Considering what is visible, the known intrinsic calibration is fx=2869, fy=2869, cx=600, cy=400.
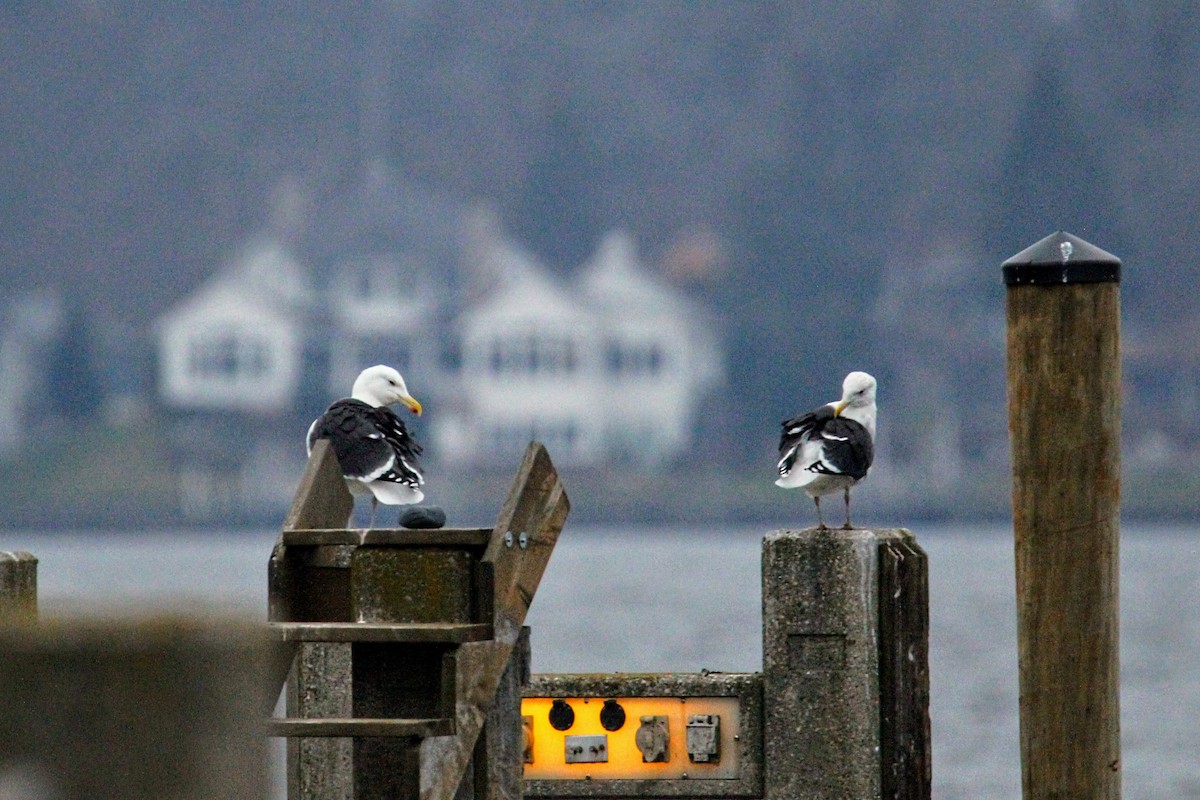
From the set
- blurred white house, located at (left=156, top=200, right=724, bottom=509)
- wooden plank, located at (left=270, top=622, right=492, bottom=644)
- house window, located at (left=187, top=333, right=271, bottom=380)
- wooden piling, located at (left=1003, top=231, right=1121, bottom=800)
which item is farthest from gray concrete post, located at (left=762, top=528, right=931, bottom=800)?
house window, located at (left=187, top=333, right=271, bottom=380)

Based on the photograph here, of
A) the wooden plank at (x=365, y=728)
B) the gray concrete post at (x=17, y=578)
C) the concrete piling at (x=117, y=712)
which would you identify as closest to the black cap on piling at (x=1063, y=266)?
the wooden plank at (x=365, y=728)

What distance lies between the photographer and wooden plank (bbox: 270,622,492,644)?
23.7 feet

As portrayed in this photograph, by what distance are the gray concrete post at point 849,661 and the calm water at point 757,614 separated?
1.74 metres

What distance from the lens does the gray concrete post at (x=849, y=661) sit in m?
8.75

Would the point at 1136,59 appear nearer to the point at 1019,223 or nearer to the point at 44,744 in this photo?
the point at 1019,223

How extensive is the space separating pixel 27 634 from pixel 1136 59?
642 ft

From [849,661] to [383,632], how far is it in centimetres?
199

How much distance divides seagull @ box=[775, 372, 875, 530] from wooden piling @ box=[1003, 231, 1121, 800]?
1.41 m

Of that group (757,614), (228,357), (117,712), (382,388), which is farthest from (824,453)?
(228,357)

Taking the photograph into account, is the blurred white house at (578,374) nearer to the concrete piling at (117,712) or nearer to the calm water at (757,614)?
the calm water at (757,614)

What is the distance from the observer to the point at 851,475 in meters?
10.3

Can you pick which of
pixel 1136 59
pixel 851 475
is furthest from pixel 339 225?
pixel 851 475

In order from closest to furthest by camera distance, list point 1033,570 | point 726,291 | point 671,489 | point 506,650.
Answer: point 506,650 < point 1033,570 < point 671,489 < point 726,291

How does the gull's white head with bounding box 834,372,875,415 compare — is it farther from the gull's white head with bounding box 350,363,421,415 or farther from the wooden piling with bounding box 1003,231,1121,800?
the gull's white head with bounding box 350,363,421,415
